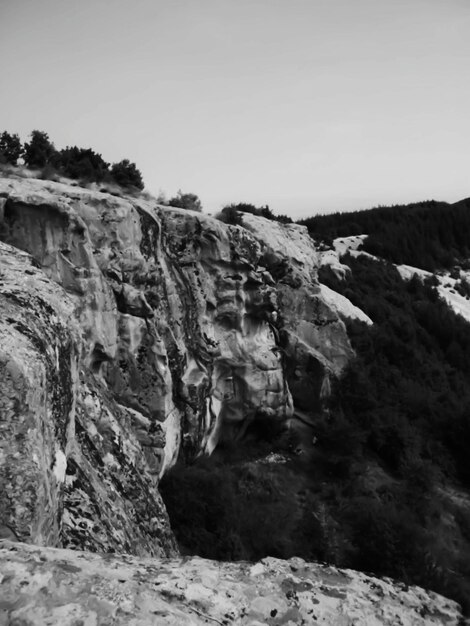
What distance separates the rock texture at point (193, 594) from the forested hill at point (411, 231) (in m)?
51.3

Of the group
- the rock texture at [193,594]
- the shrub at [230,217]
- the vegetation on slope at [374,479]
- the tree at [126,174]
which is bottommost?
the vegetation on slope at [374,479]

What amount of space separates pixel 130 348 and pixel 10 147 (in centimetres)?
1206

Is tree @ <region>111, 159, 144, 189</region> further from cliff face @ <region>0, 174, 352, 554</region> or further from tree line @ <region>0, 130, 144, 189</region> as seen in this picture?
cliff face @ <region>0, 174, 352, 554</region>

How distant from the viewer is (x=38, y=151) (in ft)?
67.7

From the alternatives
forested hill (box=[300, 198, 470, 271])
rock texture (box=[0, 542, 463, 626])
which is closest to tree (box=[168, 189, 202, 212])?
rock texture (box=[0, 542, 463, 626])

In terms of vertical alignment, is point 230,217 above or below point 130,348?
above

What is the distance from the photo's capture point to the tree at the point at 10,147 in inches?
787

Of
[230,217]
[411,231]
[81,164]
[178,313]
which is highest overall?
[411,231]

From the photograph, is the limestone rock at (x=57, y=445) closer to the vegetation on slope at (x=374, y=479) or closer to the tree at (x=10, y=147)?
the vegetation on slope at (x=374, y=479)

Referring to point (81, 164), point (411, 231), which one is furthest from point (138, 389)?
point (411, 231)

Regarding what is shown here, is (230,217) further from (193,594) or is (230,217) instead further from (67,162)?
(193,594)

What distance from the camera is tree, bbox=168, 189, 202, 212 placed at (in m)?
24.5

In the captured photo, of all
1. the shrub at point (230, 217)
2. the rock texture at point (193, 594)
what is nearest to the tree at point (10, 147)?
the shrub at point (230, 217)

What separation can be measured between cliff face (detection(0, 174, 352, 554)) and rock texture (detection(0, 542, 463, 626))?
1.28 m
